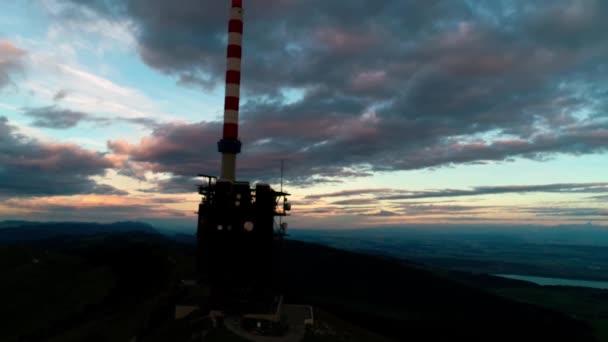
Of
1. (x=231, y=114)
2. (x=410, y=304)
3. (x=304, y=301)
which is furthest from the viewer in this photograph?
(x=410, y=304)

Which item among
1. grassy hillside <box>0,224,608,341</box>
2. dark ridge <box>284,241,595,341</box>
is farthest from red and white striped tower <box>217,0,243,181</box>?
dark ridge <box>284,241,595,341</box>

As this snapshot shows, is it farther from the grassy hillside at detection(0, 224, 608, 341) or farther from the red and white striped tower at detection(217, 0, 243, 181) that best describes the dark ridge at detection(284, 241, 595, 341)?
the red and white striped tower at detection(217, 0, 243, 181)

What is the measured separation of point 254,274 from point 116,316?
27.7 metres

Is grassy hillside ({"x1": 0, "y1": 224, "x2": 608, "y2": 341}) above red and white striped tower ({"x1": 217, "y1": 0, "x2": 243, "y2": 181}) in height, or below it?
below

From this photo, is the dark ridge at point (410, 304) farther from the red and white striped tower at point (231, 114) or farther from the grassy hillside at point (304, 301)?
the red and white striped tower at point (231, 114)

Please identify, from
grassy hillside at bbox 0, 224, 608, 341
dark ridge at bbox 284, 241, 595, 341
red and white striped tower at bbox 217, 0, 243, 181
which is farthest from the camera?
dark ridge at bbox 284, 241, 595, 341

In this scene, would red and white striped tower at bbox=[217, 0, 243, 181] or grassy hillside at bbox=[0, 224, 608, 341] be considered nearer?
red and white striped tower at bbox=[217, 0, 243, 181]

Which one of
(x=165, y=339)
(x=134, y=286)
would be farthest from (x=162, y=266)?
(x=165, y=339)

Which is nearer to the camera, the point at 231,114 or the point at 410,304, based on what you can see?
the point at 231,114

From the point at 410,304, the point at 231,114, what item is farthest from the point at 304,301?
the point at 231,114

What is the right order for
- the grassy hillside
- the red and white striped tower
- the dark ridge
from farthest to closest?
the dark ridge → the grassy hillside → the red and white striped tower

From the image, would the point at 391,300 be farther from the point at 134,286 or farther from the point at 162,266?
the point at 134,286

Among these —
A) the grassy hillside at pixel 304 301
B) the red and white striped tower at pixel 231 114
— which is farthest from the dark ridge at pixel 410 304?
the red and white striped tower at pixel 231 114

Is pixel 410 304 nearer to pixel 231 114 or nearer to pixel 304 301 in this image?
pixel 304 301
